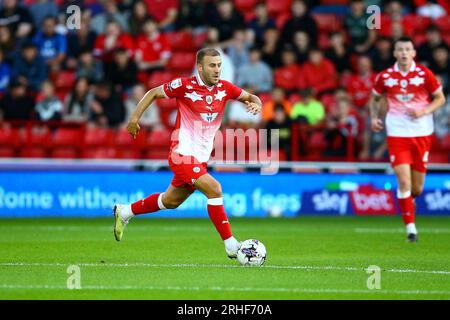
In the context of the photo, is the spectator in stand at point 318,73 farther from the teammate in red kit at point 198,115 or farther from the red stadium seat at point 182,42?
the teammate in red kit at point 198,115

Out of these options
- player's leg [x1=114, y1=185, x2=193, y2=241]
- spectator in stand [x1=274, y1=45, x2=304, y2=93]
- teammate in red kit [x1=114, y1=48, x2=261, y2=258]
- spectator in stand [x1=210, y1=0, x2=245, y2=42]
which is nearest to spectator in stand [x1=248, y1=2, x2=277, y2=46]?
spectator in stand [x1=210, y1=0, x2=245, y2=42]

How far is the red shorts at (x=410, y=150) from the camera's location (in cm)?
1388

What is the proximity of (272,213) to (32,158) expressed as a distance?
4.47 m

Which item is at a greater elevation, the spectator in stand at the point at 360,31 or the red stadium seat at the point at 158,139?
the spectator in stand at the point at 360,31

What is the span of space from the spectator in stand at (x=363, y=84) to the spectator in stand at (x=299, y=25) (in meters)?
1.52

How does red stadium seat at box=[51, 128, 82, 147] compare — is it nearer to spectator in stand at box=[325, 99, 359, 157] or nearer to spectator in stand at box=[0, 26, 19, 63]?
spectator in stand at box=[0, 26, 19, 63]

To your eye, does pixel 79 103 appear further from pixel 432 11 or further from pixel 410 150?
pixel 410 150

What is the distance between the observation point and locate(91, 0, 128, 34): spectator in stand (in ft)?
75.2

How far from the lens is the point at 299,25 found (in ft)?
71.4

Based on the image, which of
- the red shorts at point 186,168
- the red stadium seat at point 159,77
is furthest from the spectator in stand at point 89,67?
the red shorts at point 186,168

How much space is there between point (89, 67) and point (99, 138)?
2.14 meters

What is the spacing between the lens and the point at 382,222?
17.5 m
